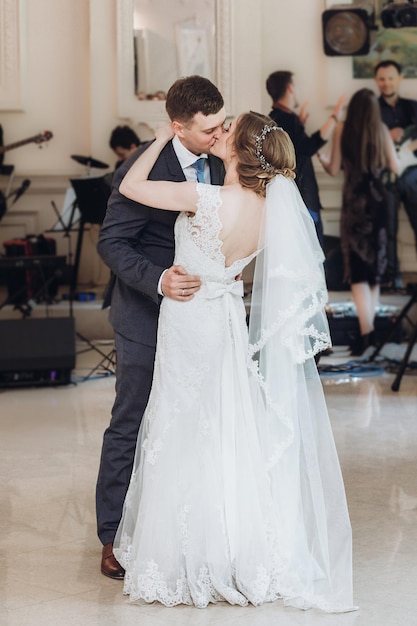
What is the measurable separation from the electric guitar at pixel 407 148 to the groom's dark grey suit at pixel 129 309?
6.12 meters

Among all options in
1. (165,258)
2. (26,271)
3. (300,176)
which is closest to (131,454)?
(165,258)

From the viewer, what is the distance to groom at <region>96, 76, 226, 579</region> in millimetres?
3342

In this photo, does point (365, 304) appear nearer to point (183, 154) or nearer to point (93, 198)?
point (93, 198)

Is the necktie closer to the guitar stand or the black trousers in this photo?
the guitar stand

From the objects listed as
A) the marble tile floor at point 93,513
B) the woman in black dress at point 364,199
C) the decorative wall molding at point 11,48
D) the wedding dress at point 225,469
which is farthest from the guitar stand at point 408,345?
the decorative wall molding at point 11,48

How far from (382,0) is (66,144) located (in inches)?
121

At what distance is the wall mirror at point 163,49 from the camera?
934cm

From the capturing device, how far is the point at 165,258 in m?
3.50

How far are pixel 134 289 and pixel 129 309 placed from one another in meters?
0.07

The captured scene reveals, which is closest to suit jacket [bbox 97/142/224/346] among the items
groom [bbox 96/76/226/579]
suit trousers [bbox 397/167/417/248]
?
groom [bbox 96/76/226/579]

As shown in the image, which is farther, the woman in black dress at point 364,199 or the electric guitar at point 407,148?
the electric guitar at point 407,148

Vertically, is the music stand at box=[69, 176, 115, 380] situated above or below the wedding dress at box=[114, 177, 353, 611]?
above

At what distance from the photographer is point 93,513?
4.27m

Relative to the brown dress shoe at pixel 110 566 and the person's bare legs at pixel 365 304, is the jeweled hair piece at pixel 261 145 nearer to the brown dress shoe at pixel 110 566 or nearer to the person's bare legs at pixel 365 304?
the brown dress shoe at pixel 110 566
